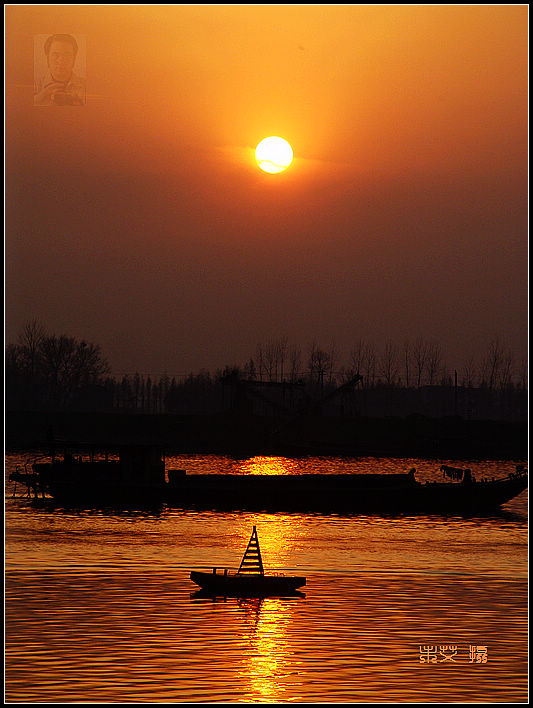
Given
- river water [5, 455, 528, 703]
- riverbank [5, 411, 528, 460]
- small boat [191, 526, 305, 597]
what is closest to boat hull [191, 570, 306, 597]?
small boat [191, 526, 305, 597]

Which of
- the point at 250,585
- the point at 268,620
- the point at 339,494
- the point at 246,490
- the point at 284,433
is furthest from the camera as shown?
the point at 284,433

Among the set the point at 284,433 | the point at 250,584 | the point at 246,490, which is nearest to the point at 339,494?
the point at 246,490

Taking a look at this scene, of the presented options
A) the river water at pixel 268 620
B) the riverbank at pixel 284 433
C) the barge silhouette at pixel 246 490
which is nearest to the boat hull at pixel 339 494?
the barge silhouette at pixel 246 490

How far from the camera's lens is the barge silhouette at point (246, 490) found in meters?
82.5

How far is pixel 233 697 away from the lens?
96.5 feet

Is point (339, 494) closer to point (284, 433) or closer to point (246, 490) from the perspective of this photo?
point (246, 490)

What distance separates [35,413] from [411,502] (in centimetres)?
12280

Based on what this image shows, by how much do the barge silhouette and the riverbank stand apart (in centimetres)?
7934

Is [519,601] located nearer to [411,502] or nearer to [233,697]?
[233,697]

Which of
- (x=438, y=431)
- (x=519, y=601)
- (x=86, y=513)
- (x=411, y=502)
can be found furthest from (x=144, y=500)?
(x=438, y=431)

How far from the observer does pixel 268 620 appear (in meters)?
40.1

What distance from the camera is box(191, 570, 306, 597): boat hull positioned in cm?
4172

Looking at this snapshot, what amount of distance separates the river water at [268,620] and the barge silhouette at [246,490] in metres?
8.80

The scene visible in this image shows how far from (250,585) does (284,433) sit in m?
145
